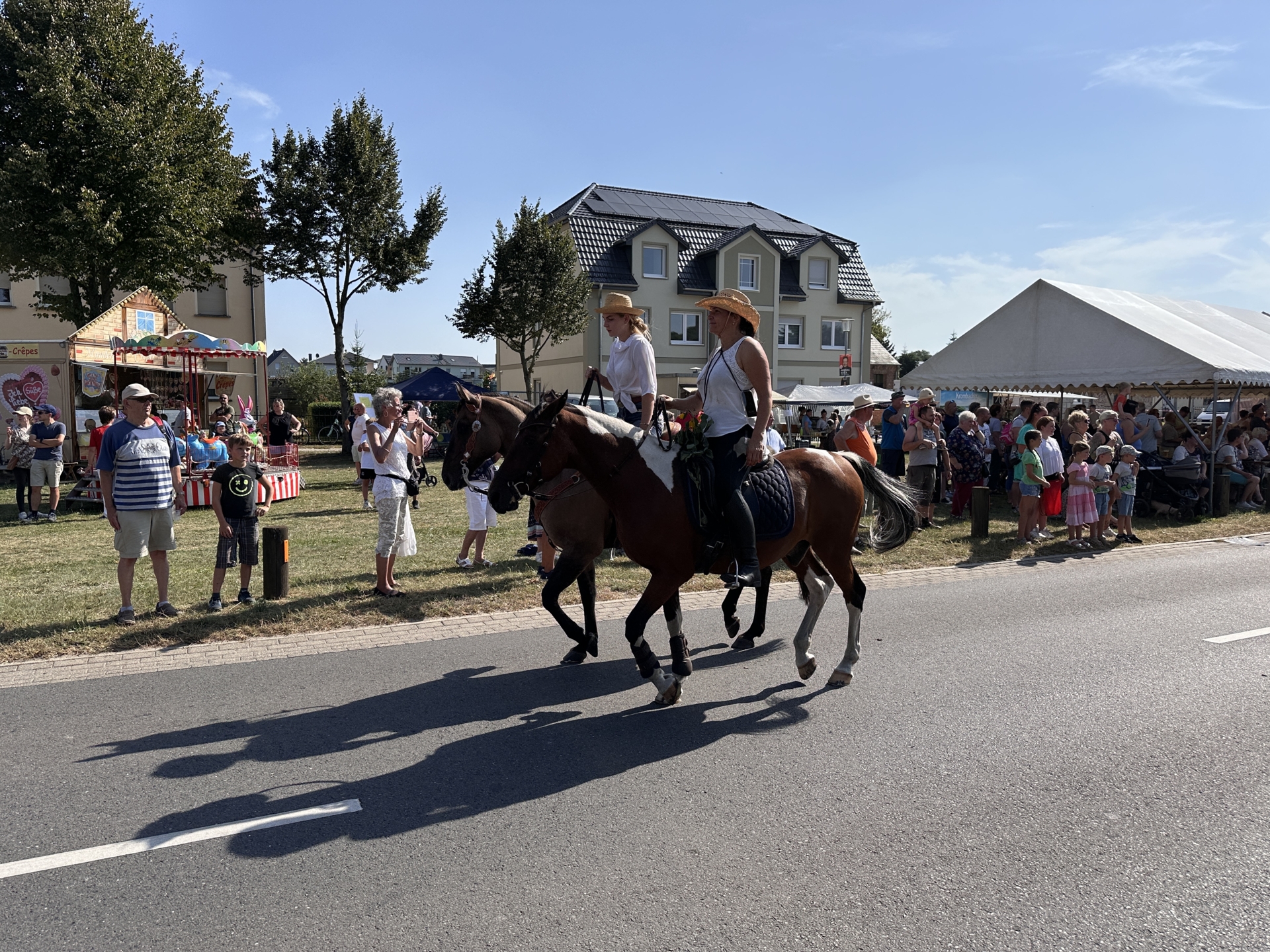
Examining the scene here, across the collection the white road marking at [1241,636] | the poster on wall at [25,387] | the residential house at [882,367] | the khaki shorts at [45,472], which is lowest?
the white road marking at [1241,636]

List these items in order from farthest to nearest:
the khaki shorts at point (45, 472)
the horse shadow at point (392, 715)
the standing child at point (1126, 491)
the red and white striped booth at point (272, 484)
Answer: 1. the red and white striped booth at point (272, 484)
2. the khaki shorts at point (45, 472)
3. the standing child at point (1126, 491)
4. the horse shadow at point (392, 715)

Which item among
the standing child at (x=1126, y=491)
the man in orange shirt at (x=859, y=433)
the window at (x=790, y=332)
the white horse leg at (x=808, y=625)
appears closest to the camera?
the white horse leg at (x=808, y=625)

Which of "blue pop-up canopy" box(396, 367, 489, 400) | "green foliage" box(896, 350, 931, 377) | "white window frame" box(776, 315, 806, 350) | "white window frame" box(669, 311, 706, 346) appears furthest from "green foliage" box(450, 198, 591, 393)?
"green foliage" box(896, 350, 931, 377)

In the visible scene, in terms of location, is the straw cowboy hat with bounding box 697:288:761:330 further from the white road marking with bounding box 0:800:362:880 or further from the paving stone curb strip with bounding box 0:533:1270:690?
the white road marking with bounding box 0:800:362:880

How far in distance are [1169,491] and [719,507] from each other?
13.5 meters

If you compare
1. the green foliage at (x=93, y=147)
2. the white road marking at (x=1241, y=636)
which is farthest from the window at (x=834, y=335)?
the white road marking at (x=1241, y=636)

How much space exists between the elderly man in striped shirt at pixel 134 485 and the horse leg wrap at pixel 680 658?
4.67 metres

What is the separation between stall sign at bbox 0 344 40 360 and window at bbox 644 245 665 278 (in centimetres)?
2450

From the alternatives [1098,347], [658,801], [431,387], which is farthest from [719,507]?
[431,387]

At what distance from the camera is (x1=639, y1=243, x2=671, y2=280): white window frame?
3772 cm

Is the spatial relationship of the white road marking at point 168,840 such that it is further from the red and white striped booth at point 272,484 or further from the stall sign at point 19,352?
the stall sign at point 19,352

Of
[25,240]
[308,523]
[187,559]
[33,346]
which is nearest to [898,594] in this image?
[187,559]

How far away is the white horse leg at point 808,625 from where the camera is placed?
18.4 ft

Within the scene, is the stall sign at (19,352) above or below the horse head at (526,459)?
above
